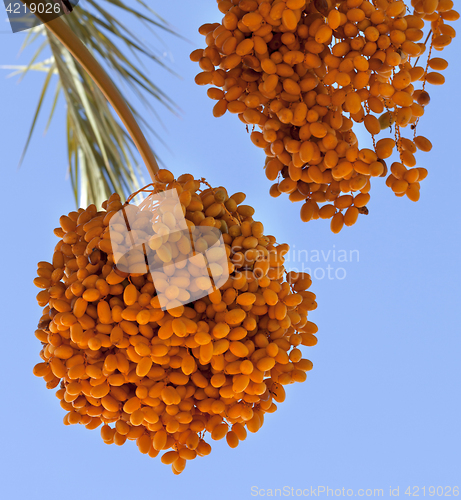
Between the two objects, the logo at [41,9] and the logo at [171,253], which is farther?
the logo at [41,9]

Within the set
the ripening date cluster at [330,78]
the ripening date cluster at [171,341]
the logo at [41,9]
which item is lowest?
the ripening date cluster at [171,341]

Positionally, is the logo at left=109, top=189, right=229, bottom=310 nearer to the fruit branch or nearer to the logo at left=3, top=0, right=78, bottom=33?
the fruit branch

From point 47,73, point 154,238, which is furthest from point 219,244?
point 47,73

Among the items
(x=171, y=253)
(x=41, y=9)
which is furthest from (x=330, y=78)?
(x=41, y=9)

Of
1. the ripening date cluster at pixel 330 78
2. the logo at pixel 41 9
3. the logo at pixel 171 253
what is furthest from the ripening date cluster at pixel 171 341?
the logo at pixel 41 9

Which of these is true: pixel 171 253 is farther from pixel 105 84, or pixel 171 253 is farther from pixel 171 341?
pixel 105 84

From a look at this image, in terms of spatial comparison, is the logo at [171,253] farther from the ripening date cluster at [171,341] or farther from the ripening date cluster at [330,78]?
the ripening date cluster at [330,78]
